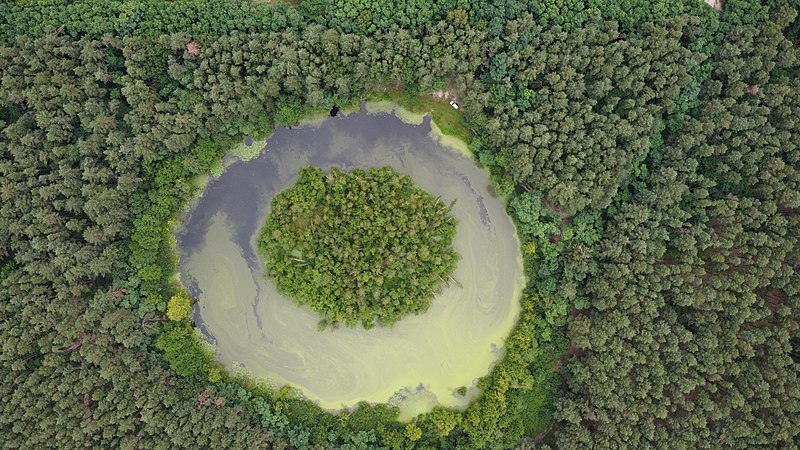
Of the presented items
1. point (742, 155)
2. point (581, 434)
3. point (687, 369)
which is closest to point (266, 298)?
point (581, 434)

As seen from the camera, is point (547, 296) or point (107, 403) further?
point (547, 296)

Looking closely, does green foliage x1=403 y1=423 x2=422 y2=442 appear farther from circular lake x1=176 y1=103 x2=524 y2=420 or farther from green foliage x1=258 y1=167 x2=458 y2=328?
green foliage x1=258 y1=167 x2=458 y2=328

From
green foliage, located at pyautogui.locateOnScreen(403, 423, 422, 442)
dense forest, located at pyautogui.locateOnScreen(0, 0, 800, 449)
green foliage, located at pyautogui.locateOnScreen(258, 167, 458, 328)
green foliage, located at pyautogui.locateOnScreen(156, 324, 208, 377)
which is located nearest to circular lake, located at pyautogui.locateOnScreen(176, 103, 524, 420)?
green foliage, located at pyautogui.locateOnScreen(258, 167, 458, 328)

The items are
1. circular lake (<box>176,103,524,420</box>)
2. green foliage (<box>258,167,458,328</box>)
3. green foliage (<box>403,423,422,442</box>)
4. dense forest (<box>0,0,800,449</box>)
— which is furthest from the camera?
circular lake (<box>176,103,524,420</box>)

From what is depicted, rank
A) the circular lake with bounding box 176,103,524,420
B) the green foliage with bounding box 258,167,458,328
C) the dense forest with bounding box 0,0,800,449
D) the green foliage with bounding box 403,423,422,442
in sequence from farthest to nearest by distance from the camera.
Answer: the circular lake with bounding box 176,103,524,420
the green foliage with bounding box 258,167,458,328
the green foliage with bounding box 403,423,422,442
the dense forest with bounding box 0,0,800,449

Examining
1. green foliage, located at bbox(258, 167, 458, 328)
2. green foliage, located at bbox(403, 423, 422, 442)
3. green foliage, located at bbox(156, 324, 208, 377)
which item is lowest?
green foliage, located at bbox(156, 324, 208, 377)

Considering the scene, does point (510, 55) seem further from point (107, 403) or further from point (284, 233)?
point (107, 403)

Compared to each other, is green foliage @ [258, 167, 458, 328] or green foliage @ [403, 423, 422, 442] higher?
green foliage @ [258, 167, 458, 328]
